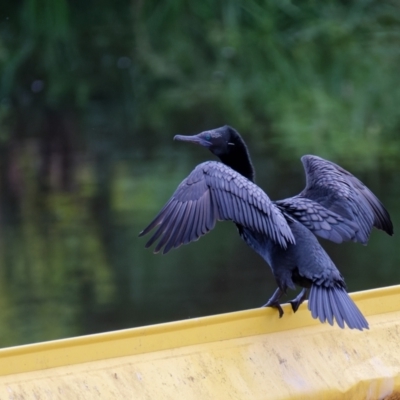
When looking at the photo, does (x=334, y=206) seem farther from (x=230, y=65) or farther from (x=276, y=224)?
(x=230, y=65)

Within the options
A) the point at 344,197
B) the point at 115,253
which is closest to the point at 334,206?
the point at 344,197

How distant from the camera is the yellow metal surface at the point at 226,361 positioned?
2131 millimetres

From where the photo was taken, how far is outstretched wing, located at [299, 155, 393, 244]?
3.01 metres

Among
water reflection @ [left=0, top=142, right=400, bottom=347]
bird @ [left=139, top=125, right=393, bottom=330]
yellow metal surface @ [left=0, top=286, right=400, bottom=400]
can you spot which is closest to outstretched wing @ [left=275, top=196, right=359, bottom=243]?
bird @ [left=139, top=125, right=393, bottom=330]

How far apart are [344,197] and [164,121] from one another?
3335 mm

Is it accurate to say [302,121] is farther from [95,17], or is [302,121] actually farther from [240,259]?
[95,17]

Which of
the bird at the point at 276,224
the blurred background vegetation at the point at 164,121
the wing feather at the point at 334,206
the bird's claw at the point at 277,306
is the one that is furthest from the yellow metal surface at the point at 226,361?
the blurred background vegetation at the point at 164,121

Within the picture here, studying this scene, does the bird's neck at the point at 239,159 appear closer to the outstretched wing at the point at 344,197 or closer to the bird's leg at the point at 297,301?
the outstretched wing at the point at 344,197

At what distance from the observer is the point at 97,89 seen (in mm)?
6250

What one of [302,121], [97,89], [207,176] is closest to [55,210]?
[97,89]

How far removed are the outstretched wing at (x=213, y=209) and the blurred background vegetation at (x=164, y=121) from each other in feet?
9.41

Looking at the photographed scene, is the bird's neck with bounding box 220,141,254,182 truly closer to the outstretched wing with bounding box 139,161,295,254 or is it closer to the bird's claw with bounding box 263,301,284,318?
the outstretched wing with bounding box 139,161,295,254

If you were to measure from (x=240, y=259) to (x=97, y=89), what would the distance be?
164cm

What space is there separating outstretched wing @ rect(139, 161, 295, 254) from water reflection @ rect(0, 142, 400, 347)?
2629 millimetres
